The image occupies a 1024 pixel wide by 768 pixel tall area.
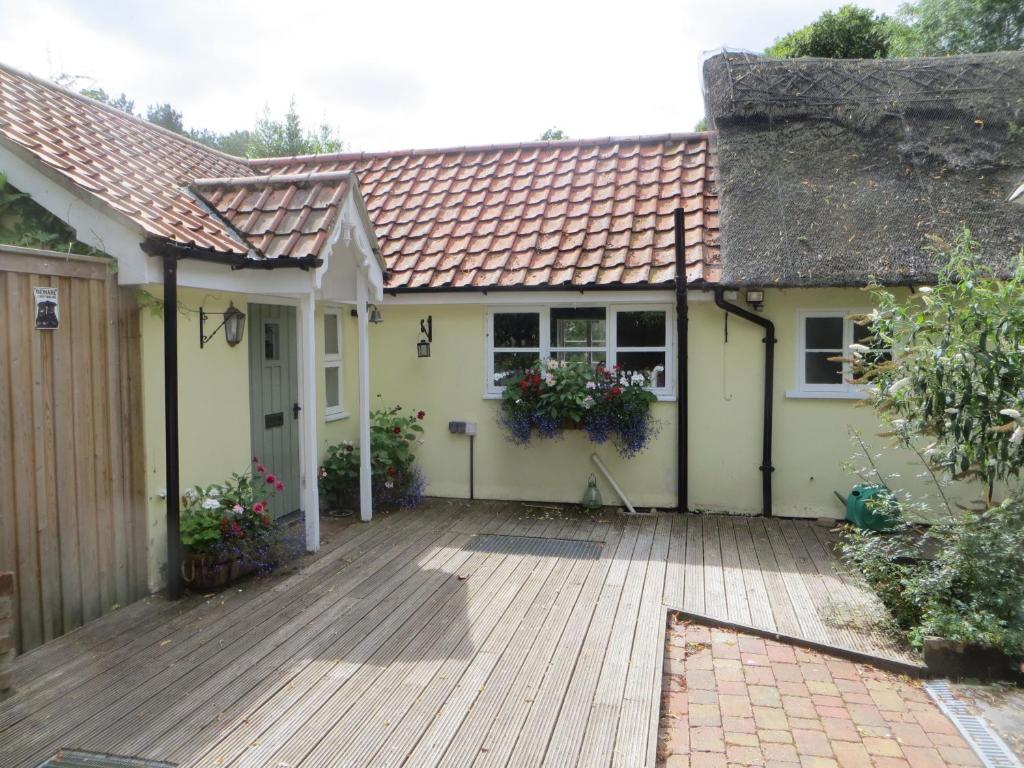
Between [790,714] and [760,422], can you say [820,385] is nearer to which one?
[760,422]

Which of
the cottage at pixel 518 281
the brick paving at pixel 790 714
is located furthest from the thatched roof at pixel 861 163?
the brick paving at pixel 790 714

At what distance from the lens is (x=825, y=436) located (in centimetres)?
750

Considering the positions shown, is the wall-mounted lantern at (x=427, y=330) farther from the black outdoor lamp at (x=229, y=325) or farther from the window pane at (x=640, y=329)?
the black outdoor lamp at (x=229, y=325)

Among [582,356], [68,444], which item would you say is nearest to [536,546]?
[582,356]

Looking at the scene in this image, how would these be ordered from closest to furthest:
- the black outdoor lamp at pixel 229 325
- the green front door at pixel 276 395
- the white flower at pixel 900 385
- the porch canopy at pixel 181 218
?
the white flower at pixel 900 385 → the porch canopy at pixel 181 218 → the black outdoor lamp at pixel 229 325 → the green front door at pixel 276 395

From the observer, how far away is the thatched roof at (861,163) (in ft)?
22.8

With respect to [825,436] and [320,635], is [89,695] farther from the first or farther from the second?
[825,436]

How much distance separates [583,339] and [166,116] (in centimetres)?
4144

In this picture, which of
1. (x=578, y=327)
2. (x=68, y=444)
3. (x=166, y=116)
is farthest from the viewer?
(x=166, y=116)

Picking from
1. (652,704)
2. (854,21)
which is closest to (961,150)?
(652,704)

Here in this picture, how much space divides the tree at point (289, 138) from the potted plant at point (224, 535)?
27337 millimetres

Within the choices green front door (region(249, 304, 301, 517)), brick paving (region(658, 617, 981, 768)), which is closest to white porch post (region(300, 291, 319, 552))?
green front door (region(249, 304, 301, 517))

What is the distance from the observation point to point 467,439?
8461 mm

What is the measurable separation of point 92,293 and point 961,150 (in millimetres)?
8095
